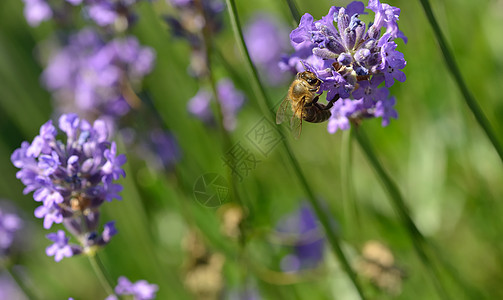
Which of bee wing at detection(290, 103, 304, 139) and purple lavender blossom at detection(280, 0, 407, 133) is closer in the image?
purple lavender blossom at detection(280, 0, 407, 133)

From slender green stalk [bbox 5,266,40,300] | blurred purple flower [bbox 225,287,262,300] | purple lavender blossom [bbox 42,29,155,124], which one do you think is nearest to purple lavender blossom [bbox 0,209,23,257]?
slender green stalk [bbox 5,266,40,300]

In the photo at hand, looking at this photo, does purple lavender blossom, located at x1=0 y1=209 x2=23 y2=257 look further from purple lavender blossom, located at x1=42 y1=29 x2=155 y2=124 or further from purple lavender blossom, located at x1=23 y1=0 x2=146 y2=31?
purple lavender blossom, located at x1=23 y1=0 x2=146 y2=31

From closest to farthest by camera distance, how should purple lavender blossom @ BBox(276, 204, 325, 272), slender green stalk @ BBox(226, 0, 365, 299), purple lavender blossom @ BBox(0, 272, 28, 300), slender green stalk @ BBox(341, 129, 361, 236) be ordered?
slender green stalk @ BBox(226, 0, 365, 299), slender green stalk @ BBox(341, 129, 361, 236), purple lavender blossom @ BBox(276, 204, 325, 272), purple lavender blossom @ BBox(0, 272, 28, 300)

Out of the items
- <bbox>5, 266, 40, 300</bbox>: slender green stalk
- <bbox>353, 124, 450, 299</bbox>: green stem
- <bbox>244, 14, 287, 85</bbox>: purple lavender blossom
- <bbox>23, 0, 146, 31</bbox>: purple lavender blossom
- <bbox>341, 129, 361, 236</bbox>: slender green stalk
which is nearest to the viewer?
<bbox>353, 124, 450, 299</bbox>: green stem

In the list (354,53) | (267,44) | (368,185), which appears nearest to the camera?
(354,53)

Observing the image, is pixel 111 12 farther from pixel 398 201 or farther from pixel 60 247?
pixel 398 201

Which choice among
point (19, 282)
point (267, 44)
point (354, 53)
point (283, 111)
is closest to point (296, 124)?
point (283, 111)
